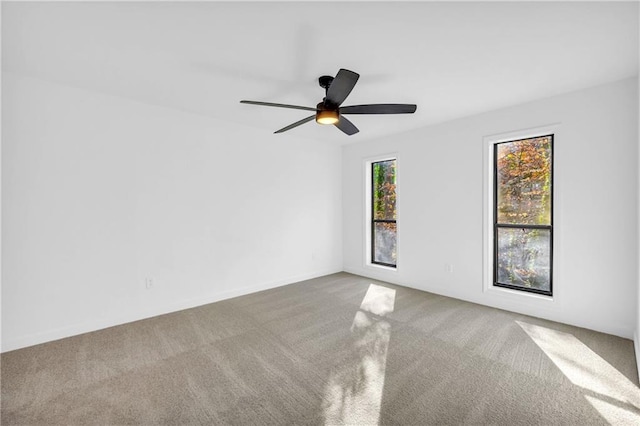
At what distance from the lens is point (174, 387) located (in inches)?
81.7

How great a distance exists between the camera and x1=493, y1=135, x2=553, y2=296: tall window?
11.0 feet

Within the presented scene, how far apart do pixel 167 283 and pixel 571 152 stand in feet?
15.6

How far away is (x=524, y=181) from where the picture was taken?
11.5 ft

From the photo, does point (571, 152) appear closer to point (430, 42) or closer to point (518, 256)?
point (518, 256)

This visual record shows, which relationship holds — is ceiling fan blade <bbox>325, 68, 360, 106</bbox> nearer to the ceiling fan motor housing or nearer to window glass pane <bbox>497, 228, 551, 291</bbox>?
the ceiling fan motor housing

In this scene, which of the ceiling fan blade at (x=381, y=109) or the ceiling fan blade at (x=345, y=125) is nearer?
the ceiling fan blade at (x=381, y=109)

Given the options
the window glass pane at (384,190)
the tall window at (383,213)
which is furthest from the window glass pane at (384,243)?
the window glass pane at (384,190)

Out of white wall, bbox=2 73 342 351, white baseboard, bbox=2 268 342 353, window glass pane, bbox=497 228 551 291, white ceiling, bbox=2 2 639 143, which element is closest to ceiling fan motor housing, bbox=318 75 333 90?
white ceiling, bbox=2 2 639 143

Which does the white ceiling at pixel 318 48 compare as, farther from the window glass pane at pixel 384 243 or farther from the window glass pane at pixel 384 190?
the window glass pane at pixel 384 243

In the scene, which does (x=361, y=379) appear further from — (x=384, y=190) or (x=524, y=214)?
(x=384, y=190)

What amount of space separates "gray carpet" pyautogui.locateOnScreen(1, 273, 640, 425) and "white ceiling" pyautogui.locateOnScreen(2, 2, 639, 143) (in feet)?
8.12

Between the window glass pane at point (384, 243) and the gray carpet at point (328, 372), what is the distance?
1.63 metres

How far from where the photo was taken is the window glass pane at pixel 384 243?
4.93m

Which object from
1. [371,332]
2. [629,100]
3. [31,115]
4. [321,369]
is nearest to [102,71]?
[31,115]
